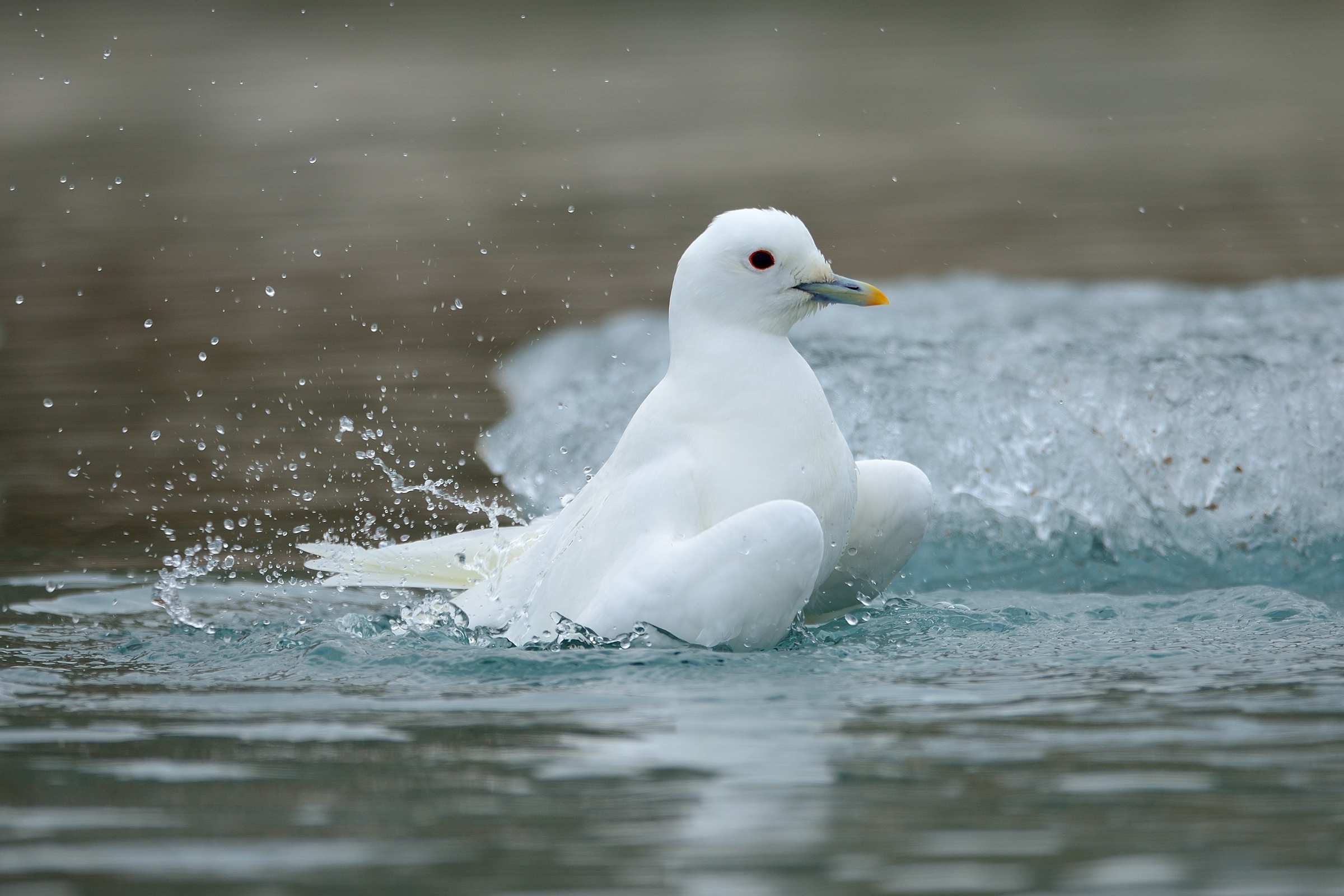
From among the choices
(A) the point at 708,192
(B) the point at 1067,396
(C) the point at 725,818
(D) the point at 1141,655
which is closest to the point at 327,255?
(A) the point at 708,192

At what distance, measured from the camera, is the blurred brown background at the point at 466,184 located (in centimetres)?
757

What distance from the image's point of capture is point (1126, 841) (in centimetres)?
255

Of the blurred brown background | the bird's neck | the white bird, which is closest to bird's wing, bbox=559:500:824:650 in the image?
the white bird

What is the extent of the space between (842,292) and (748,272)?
0.27m

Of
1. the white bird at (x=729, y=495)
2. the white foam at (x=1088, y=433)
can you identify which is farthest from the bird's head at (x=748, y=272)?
the white foam at (x=1088, y=433)

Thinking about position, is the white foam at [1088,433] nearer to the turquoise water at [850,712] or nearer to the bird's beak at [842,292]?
the turquoise water at [850,712]

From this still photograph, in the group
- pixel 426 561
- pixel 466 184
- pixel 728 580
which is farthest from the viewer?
pixel 466 184

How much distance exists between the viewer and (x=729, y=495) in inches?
159

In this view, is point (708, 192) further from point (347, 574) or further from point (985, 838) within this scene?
point (985, 838)

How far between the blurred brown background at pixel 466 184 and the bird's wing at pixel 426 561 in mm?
935

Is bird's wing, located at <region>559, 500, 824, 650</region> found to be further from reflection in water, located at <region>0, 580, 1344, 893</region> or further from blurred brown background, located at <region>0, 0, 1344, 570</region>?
blurred brown background, located at <region>0, 0, 1344, 570</region>

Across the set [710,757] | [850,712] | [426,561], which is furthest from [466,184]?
[710,757]

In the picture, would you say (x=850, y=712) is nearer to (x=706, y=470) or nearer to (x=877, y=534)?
(x=706, y=470)

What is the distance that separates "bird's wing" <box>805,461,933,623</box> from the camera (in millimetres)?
4375
